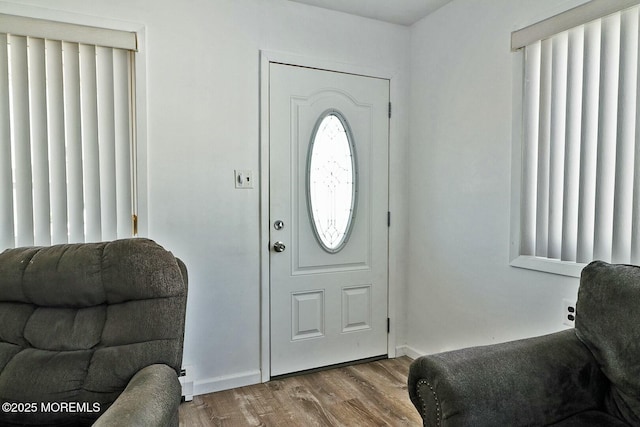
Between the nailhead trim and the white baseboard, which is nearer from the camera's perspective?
the nailhead trim

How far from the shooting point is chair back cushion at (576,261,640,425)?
1.29 meters

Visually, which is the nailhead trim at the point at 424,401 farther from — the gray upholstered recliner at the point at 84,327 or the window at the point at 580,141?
the window at the point at 580,141

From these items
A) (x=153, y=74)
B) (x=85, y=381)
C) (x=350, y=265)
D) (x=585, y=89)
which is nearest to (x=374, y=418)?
(x=350, y=265)

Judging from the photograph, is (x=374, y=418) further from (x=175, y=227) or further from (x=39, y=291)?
(x=39, y=291)

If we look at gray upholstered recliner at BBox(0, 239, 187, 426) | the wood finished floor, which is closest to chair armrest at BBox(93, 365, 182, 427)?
gray upholstered recliner at BBox(0, 239, 187, 426)

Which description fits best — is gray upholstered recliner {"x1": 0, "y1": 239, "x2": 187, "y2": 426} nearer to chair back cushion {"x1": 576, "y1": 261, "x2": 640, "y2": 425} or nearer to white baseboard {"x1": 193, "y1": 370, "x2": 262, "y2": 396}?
white baseboard {"x1": 193, "y1": 370, "x2": 262, "y2": 396}

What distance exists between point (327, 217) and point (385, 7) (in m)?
1.46

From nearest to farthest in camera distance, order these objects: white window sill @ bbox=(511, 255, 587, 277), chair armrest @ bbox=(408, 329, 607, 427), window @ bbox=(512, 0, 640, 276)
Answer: chair armrest @ bbox=(408, 329, 607, 427), window @ bbox=(512, 0, 640, 276), white window sill @ bbox=(511, 255, 587, 277)

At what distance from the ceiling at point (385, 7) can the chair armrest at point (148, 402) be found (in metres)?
2.34

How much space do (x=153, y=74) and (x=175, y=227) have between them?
88 centimetres

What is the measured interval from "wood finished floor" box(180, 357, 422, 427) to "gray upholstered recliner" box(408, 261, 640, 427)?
99 cm

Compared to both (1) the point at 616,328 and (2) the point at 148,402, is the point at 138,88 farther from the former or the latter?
(1) the point at 616,328

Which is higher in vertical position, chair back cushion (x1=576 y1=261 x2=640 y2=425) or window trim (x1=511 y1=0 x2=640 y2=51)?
window trim (x1=511 y1=0 x2=640 y2=51)

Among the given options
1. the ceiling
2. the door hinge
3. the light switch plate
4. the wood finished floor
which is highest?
the ceiling
